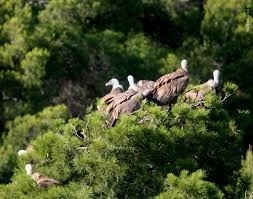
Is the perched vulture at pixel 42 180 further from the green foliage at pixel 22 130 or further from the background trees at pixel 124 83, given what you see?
the green foliage at pixel 22 130

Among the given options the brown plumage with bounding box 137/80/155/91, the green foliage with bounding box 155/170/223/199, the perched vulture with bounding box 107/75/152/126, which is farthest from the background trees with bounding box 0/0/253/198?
the brown plumage with bounding box 137/80/155/91

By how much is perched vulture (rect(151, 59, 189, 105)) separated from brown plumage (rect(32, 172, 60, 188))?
1.35 metres

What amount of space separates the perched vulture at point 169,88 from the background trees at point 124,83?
0.46 metres

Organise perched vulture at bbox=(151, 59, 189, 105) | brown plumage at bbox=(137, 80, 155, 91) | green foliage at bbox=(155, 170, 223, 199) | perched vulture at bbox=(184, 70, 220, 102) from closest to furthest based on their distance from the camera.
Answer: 1. green foliage at bbox=(155, 170, 223, 199)
2. perched vulture at bbox=(184, 70, 220, 102)
3. perched vulture at bbox=(151, 59, 189, 105)
4. brown plumage at bbox=(137, 80, 155, 91)

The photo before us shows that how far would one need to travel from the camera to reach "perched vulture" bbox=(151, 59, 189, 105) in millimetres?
7715

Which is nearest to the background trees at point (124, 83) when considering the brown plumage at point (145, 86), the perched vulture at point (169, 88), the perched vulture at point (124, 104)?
the perched vulture at point (124, 104)

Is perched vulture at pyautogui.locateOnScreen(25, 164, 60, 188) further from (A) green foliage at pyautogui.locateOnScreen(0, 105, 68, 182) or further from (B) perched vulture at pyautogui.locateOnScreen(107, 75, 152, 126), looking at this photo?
(A) green foliage at pyautogui.locateOnScreen(0, 105, 68, 182)

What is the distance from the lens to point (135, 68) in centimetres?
1386

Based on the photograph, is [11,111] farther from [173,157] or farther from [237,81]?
[173,157]

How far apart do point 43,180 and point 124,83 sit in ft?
21.0

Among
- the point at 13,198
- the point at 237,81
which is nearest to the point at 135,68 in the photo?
the point at 237,81

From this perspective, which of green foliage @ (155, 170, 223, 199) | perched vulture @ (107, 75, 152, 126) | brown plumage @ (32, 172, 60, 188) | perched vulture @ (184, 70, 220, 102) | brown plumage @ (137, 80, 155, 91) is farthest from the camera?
brown plumage @ (137, 80, 155, 91)

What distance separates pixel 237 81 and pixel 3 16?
4.25m

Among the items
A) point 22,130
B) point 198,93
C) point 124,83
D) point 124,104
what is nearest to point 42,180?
point 124,104
